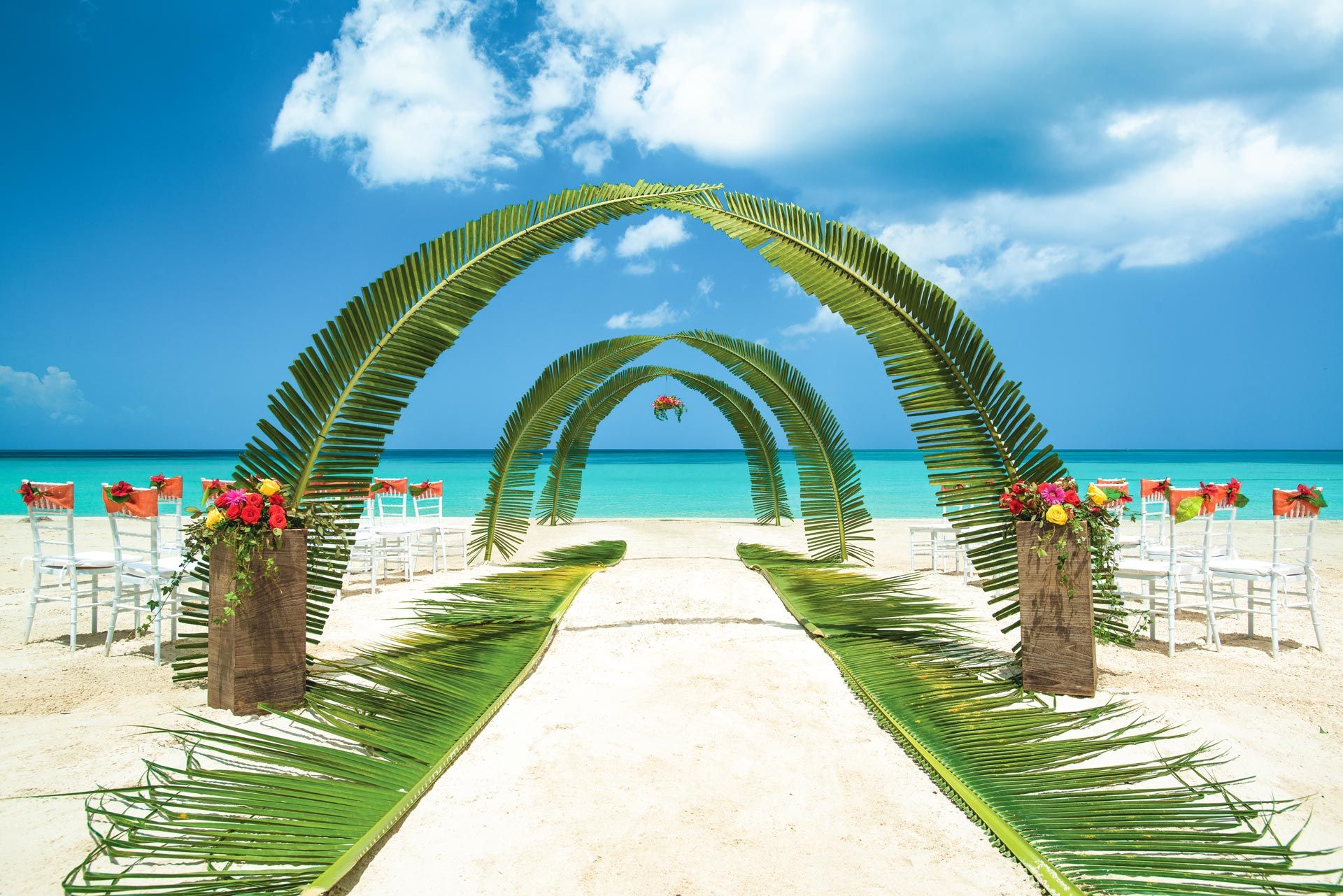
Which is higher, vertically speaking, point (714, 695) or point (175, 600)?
point (175, 600)

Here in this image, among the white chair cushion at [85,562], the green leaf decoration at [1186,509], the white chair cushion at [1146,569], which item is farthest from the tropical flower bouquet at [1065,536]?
the white chair cushion at [85,562]

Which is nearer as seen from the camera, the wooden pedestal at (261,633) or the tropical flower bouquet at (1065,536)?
the wooden pedestal at (261,633)

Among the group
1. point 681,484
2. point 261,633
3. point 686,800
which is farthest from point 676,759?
point 681,484

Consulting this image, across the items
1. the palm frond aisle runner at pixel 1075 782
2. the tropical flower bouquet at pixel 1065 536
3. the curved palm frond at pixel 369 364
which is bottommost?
the palm frond aisle runner at pixel 1075 782

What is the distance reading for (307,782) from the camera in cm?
248

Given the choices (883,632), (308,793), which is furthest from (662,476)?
(308,793)

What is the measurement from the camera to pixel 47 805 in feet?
8.31

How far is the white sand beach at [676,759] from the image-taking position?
2.18 meters

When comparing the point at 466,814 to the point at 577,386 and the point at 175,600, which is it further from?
the point at 577,386

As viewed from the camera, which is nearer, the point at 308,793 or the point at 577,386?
the point at 308,793

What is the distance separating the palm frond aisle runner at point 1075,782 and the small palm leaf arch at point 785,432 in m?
4.11

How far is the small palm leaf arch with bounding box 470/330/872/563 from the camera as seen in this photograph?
873 cm

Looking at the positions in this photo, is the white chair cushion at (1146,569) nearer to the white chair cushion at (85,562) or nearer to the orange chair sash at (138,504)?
the orange chair sash at (138,504)

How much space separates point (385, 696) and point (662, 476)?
36.5 metres
